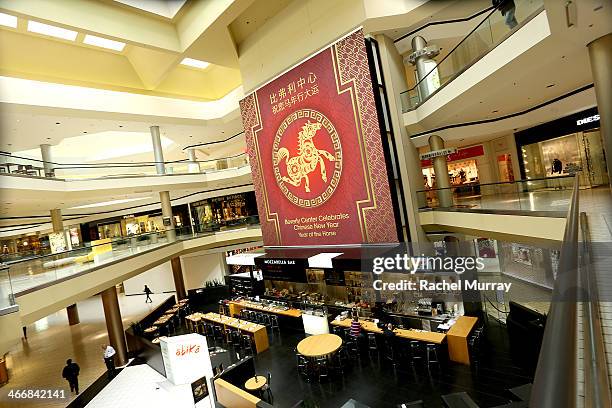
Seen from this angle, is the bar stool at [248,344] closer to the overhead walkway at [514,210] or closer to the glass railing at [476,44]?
the overhead walkway at [514,210]

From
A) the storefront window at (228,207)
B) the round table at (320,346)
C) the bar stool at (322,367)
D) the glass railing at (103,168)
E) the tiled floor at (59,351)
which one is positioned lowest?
the tiled floor at (59,351)

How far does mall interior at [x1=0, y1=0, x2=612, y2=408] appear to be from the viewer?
7.57 m

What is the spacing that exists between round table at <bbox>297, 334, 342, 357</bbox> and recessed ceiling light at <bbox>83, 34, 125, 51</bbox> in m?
12.8

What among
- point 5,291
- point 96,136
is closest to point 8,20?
point 5,291

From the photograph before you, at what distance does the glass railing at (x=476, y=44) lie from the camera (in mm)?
6223

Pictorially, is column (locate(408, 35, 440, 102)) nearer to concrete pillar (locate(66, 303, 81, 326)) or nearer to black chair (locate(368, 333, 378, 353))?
black chair (locate(368, 333, 378, 353))

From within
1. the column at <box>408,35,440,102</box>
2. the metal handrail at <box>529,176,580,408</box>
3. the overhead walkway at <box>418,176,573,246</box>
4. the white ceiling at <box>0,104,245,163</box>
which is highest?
the white ceiling at <box>0,104,245,163</box>

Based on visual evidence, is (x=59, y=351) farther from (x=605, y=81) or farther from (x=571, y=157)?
(x=571, y=157)

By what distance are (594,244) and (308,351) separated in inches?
268

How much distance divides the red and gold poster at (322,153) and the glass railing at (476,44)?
1.54m

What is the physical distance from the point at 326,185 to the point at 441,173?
4035 millimetres

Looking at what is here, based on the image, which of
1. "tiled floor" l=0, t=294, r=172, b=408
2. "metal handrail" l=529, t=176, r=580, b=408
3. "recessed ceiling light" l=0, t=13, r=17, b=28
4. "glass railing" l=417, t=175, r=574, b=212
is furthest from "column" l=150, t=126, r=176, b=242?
"metal handrail" l=529, t=176, r=580, b=408

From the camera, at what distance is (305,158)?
43.7 feet

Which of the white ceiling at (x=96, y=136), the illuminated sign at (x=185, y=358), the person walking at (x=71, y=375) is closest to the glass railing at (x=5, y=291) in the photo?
the illuminated sign at (x=185, y=358)
